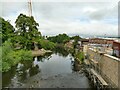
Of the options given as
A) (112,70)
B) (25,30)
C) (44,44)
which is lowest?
(112,70)

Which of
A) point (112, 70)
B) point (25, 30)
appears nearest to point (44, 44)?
point (25, 30)

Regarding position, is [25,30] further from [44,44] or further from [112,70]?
[112,70]

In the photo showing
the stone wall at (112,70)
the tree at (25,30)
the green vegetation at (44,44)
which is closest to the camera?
the stone wall at (112,70)

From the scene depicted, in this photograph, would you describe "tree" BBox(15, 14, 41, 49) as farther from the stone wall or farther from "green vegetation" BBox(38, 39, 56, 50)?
the stone wall

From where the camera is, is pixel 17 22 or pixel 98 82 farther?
pixel 17 22

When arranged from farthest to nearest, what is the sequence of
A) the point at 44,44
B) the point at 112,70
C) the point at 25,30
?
the point at 44,44
the point at 25,30
the point at 112,70

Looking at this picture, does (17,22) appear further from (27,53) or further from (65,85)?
(65,85)

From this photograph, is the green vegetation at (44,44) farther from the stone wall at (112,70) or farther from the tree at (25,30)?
the stone wall at (112,70)

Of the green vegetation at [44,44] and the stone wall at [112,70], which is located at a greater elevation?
the green vegetation at [44,44]

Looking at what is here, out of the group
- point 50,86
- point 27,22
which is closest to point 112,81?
point 50,86

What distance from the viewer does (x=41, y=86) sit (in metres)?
18.4

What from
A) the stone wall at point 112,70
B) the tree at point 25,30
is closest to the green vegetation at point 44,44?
the tree at point 25,30

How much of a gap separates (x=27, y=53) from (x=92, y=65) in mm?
14719

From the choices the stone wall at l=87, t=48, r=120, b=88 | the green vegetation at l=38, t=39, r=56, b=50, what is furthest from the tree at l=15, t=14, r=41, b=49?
the stone wall at l=87, t=48, r=120, b=88
